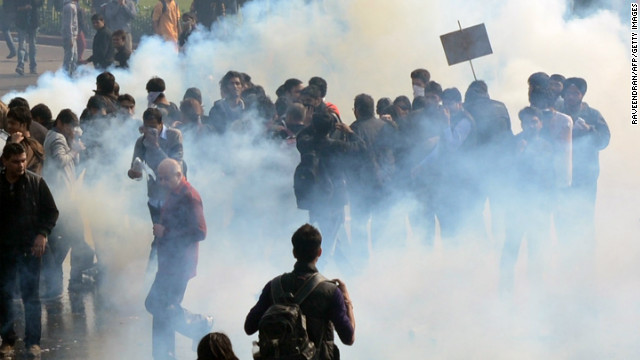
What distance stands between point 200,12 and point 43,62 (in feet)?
11.9

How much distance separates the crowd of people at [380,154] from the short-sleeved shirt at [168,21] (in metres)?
6.98

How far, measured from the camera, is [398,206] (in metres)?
11.6

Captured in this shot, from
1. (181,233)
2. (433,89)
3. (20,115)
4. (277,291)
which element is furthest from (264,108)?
(277,291)

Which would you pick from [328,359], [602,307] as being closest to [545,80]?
[602,307]

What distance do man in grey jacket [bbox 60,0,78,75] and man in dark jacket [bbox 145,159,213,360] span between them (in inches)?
454

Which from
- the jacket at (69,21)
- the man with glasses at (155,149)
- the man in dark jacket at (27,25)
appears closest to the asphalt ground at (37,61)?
the man in dark jacket at (27,25)

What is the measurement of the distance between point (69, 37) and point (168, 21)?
5.19ft

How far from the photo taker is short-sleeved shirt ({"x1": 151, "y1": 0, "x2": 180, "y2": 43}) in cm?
1928

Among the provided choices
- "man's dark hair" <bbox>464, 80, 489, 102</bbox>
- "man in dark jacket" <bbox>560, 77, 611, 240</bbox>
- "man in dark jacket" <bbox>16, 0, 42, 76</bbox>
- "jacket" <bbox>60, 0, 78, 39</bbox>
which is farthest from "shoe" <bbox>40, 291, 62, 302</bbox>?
"man in dark jacket" <bbox>16, 0, 42, 76</bbox>

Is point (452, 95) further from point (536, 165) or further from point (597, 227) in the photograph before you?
point (597, 227)

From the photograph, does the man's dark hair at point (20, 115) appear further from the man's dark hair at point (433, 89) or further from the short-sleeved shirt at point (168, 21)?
the short-sleeved shirt at point (168, 21)

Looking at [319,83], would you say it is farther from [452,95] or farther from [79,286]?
[79,286]

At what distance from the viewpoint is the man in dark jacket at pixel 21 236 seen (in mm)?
8633

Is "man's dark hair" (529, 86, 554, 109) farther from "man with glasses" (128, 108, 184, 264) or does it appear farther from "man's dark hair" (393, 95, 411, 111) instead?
"man with glasses" (128, 108, 184, 264)
